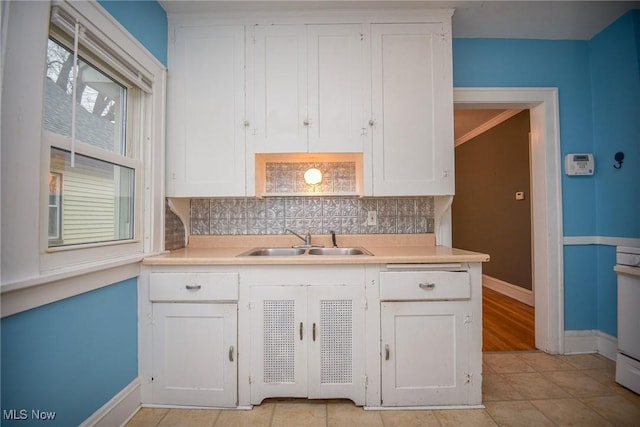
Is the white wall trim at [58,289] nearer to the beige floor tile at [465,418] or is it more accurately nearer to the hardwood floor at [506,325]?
the beige floor tile at [465,418]

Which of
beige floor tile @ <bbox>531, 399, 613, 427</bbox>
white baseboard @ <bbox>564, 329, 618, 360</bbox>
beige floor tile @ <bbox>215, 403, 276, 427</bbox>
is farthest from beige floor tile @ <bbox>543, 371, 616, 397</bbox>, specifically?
beige floor tile @ <bbox>215, 403, 276, 427</bbox>

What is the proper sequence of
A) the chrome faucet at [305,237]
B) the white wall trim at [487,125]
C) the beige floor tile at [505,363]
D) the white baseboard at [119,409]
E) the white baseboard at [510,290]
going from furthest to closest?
the white wall trim at [487,125]
the white baseboard at [510,290]
the chrome faucet at [305,237]
the beige floor tile at [505,363]
the white baseboard at [119,409]

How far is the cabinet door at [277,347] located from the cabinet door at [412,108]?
100 cm

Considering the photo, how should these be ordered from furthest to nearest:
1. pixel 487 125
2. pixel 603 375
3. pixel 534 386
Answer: pixel 487 125
pixel 603 375
pixel 534 386

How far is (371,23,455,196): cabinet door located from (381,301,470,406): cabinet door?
2.48 feet

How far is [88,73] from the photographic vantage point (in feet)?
4.30

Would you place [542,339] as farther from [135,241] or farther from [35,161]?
[35,161]

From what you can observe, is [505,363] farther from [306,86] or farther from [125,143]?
[125,143]

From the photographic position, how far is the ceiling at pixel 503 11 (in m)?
1.73

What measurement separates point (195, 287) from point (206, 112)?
1.14 metres

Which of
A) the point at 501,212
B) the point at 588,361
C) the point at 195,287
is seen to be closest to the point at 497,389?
the point at 588,361

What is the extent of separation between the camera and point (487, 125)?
13.4 ft

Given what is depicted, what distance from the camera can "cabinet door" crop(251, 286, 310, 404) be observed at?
148 centimetres

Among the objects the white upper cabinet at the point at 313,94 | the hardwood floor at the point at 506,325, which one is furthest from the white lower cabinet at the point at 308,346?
the hardwood floor at the point at 506,325
